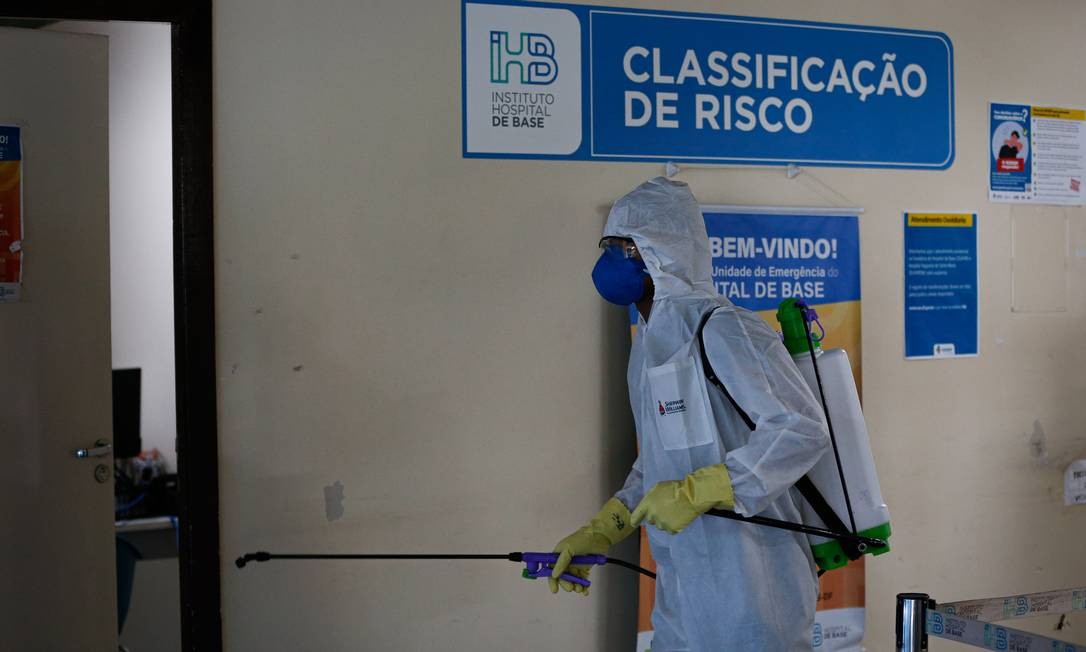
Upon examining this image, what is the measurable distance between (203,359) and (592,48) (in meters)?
1.23

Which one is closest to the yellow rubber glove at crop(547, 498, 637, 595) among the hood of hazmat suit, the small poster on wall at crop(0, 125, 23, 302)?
the hood of hazmat suit

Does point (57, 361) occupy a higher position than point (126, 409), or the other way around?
point (57, 361)

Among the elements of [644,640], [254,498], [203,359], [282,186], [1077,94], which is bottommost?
[644,640]

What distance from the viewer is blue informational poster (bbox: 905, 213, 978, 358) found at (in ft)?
9.03

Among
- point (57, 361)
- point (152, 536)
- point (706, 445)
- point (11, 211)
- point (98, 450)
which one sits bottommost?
point (152, 536)

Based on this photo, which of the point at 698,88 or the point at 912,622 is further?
the point at 698,88

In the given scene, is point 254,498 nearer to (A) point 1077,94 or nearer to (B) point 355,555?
(B) point 355,555

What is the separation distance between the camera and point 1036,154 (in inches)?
113

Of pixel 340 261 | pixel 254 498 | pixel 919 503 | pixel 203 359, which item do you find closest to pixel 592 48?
pixel 340 261

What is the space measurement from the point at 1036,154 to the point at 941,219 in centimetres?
40

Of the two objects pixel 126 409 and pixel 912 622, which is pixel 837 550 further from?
pixel 126 409

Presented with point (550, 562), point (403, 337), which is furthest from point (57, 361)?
point (550, 562)

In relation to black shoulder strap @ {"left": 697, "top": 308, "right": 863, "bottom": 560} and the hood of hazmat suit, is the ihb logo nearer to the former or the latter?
the hood of hazmat suit

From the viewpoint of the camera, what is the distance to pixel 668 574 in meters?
1.94
